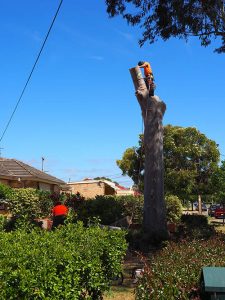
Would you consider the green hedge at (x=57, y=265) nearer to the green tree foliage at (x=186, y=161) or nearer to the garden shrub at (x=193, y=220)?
the garden shrub at (x=193, y=220)

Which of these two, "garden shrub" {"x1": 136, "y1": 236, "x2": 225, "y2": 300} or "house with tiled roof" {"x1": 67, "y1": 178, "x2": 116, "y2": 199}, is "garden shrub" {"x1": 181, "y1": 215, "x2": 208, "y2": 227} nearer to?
"garden shrub" {"x1": 136, "y1": 236, "x2": 225, "y2": 300}

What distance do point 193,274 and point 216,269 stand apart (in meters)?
0.86

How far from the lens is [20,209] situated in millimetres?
22000

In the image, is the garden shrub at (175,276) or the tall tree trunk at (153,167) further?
the tall tree trunk at (153,167)

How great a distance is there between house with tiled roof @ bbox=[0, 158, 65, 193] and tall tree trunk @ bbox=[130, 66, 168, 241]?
18.0 m

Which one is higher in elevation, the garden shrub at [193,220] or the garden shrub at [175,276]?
the garden shrub at [193,220]

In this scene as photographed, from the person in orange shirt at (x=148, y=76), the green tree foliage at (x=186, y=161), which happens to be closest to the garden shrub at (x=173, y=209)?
the person in orange shirt at (x=148, y=76)

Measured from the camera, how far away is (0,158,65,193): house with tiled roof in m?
34.6

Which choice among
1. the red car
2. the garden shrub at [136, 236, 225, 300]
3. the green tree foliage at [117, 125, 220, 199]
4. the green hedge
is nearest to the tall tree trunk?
the green hedge

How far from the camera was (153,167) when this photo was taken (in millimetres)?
17266

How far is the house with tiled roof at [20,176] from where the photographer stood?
34.6 metres

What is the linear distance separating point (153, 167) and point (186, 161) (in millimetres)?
31741

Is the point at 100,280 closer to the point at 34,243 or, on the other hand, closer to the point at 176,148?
the point at 34,243

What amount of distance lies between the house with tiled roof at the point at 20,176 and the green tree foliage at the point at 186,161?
10.9 m
